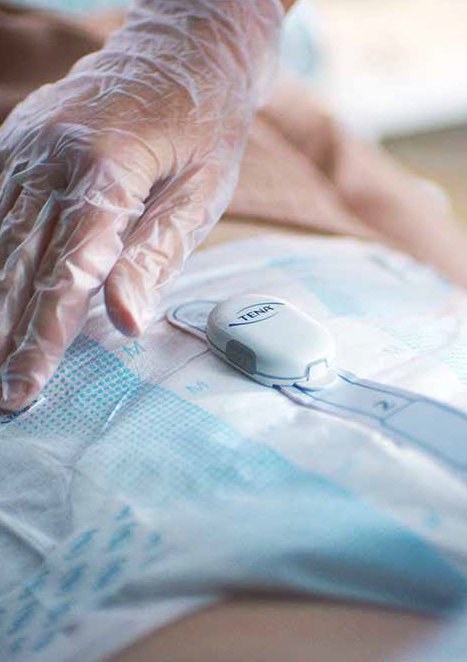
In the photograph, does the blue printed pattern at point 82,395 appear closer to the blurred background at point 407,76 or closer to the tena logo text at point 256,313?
the tena logo text at point 256,313

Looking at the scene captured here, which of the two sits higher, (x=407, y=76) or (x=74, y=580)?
(x=74, y=580)

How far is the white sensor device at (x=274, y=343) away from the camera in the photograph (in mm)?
554

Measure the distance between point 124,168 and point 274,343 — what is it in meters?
0.26

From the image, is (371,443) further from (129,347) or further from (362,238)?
(362,238)

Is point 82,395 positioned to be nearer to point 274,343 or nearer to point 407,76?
point 274,343

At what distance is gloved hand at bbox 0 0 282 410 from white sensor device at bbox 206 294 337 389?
79 millimetres

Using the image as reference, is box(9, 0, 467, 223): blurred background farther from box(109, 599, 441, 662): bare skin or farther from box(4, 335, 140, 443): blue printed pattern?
box(109, 599, 441, 662): bare skin

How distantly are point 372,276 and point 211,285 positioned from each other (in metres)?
0.21

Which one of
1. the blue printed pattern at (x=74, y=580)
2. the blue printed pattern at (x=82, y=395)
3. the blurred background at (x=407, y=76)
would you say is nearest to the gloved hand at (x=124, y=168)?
the blue printed pattern at (x=82, y=395)

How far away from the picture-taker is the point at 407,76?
2.54 meters

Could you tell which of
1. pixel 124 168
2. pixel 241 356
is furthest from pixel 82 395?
pixel 124 168

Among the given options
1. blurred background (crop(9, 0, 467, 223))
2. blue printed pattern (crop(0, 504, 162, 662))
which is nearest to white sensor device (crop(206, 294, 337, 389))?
blue printed pattern (crop(0, 504, 162, 662))

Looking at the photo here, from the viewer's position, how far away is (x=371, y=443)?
0.48 meters

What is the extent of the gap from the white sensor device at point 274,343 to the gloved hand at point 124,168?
0.08m
